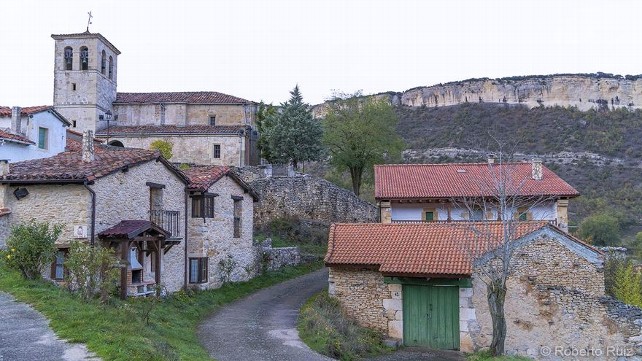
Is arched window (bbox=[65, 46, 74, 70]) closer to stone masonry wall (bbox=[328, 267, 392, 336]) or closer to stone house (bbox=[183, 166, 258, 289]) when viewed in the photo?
stone house (bbox=[183, 166, 258, 289])

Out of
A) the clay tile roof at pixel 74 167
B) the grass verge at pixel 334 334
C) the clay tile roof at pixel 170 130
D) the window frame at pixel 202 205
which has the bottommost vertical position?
the grass verge at pixel 334 334

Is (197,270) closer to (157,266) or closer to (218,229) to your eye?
(218,229)

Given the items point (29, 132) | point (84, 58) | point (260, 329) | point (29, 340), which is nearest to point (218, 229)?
point (260, 329)

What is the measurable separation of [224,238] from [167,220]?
3.91 meters

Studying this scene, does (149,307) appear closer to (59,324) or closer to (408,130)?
(59,324)

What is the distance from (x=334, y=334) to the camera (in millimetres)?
14938

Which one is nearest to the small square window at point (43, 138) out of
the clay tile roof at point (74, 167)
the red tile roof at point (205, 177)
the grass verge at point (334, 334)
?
the clay tile roof at point (74, 167)

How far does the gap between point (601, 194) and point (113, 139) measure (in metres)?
46.1

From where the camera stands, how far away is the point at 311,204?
36.2 meters

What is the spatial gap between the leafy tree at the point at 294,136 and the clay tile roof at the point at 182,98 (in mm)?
6052

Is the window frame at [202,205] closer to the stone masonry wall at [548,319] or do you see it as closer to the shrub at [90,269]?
the shrub at [90,269]

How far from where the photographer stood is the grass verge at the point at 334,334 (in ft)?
47.1

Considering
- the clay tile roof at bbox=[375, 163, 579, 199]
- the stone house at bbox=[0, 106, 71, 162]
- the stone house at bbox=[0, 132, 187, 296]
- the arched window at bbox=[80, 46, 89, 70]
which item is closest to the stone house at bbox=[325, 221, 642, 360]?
the stone house at bbox=[0, 132, 187, 296]

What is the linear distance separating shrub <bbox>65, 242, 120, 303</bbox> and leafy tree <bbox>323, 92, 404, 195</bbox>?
91.0ft
